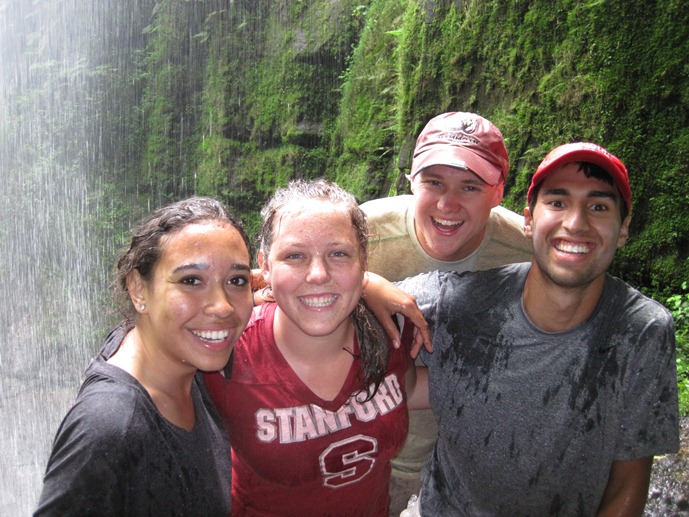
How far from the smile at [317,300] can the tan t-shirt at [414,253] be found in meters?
1.10

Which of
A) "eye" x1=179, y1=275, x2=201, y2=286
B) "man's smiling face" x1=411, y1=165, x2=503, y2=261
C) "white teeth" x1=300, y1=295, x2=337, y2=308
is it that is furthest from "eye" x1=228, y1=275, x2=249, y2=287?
"man's smiling face" x1=411, y1=165, x2=503, y2=261

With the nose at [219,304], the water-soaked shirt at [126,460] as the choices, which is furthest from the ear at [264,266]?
the water-soaked shirt at [126,460]

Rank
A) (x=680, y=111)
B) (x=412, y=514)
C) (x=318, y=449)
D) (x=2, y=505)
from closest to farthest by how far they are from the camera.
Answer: (x=318, y=449) < (x=412, y=514) < (x=680, y=111) < (x=2, y=505)

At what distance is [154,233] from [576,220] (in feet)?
5.08

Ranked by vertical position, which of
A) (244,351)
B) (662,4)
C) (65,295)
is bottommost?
(65,295)

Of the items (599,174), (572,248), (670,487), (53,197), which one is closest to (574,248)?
(572,248)

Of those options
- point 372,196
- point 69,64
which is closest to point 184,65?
point 69,64

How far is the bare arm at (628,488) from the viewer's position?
205 cm

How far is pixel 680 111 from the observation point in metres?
5.02

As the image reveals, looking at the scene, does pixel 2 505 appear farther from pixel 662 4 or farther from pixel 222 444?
pixel 662 4

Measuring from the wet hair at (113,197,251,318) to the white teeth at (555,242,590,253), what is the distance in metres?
1.22

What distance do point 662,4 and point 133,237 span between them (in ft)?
16.9

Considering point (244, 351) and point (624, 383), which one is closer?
point (624, 383)

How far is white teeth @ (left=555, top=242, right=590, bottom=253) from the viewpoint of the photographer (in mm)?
2135
